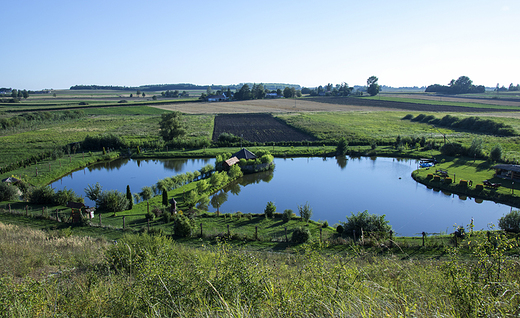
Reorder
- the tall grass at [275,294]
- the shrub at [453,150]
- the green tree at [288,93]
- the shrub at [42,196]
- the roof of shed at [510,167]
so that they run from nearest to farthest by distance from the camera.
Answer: the tall grass at [275,294] → the shrub at [42,196] → the roof of shed at [510,167] → the shrub at [453,150] → the green tree at [288,93]

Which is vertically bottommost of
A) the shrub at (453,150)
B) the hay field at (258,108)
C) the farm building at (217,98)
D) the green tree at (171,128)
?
the shrub at (453,150)

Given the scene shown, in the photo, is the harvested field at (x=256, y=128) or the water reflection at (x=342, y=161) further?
the harvested field at (x=256, y=128)

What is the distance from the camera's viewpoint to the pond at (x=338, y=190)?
18.7 m

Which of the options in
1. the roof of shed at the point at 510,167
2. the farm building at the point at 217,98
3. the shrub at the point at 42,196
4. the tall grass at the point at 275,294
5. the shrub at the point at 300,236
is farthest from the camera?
the farm building at the point at 217,98

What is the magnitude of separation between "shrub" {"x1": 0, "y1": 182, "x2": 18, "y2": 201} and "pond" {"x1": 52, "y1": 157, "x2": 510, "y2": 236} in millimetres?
3766

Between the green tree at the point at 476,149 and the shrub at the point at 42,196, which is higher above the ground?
the green tree at the point at 476,149

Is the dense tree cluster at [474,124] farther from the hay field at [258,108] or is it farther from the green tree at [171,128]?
the green tree at [171,128]

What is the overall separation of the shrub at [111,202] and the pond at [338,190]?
508cm

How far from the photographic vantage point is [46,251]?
11.0 meters

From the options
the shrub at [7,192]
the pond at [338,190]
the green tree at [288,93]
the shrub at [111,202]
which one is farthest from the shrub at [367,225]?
the green tree at [288,93]

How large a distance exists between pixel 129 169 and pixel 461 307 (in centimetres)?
3025

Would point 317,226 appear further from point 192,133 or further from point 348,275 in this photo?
point 192,133

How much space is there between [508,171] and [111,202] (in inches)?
1041

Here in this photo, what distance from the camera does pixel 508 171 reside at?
23141mm
